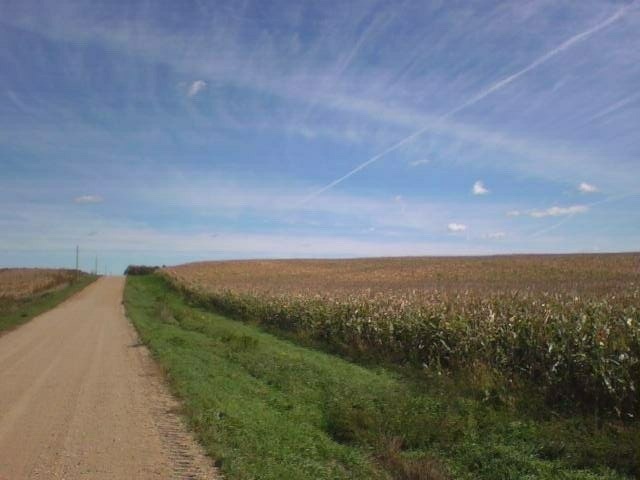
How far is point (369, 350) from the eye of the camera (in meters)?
16.0

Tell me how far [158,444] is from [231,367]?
6223 millimetres

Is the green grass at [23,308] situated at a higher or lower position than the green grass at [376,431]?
higher

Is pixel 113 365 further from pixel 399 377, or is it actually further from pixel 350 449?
pixel 350 449

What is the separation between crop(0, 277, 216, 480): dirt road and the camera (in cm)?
693

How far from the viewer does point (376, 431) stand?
8.67 metres

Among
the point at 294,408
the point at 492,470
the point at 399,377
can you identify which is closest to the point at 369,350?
the point at 399,377

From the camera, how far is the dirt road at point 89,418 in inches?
273

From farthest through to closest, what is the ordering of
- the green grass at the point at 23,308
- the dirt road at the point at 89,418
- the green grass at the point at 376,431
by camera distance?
1. the green grass at the point at 23,308
2. the green grass at the point at 376,431
3. the dirt road at the point at 89,418

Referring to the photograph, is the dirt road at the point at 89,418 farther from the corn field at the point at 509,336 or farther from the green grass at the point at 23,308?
the green grass at the point at 23,308

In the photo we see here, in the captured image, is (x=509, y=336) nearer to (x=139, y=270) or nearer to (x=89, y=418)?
(x=89, y=418)

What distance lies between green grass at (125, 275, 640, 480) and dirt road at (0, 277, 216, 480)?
53 centimetres

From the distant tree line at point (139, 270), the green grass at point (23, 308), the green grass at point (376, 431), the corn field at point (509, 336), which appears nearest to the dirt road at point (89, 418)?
the green grass at point (376, 431)

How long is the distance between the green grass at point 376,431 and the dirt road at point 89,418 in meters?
0.53

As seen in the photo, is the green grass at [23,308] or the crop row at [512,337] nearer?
the crop row at [512,337]
